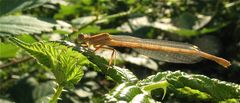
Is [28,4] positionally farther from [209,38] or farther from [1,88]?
[209,38]

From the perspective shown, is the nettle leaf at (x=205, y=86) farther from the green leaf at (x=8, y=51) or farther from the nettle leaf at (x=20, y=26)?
the green leaf at (x=8, y=51)

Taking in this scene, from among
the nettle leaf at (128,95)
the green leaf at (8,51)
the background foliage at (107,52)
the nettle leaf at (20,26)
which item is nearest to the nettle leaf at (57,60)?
the background foliage at (107,52)

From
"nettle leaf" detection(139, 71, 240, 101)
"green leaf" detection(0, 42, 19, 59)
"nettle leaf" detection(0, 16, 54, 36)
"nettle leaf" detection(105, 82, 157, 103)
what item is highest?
"nettle leaf" detection(105, 82, 157, 103)

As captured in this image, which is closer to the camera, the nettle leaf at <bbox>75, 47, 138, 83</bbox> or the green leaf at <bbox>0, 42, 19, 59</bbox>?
the nettle leaf at <bbox>75, 47, 138, 83</bbox>

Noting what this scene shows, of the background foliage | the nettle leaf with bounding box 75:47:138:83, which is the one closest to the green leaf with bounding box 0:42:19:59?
the background foliage

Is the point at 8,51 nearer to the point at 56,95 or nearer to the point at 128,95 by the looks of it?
the point at 56,95

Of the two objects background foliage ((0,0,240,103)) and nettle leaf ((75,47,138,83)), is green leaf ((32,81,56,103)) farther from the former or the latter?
nettle leaf ((75,47,138,83))

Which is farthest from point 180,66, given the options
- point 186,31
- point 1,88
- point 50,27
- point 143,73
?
point 50,27

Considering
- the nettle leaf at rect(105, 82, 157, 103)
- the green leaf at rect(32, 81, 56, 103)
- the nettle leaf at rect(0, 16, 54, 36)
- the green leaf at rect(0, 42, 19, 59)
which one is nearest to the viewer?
the nettle leaf at rect(105, 82, 157, 103)
